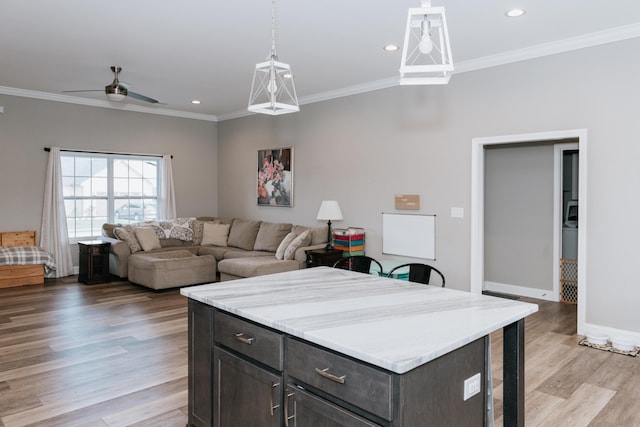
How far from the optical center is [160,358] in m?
3.72

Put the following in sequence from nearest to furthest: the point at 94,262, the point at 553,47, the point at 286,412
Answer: the point at 286,412, the point at 553,47, the point at 94,262

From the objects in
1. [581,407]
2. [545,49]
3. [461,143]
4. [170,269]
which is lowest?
[581,407]

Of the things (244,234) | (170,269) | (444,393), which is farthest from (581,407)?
(244,234)

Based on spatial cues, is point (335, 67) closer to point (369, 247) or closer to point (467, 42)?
point (467, 42)

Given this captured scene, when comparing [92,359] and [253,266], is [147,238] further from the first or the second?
[92,359]

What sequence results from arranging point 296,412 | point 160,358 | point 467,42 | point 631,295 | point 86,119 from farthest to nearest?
point 86,119 → point 467,42 → point 631,295 → point 160,358 → point 296,412

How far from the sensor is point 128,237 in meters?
6.84

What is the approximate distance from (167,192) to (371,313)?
6809 mm

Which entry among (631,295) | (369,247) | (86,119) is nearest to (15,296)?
(86,119)

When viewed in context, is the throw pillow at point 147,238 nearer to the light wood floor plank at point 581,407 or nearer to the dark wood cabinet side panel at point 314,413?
the dark wood cabinet side panel at point 314,413

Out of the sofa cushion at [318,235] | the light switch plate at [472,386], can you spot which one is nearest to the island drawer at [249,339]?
the light switch plate at [472,386]

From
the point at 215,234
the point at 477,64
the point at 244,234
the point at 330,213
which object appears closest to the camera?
the point at 477,64

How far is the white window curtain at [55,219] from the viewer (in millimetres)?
6855

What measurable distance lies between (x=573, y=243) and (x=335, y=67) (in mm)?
3911
